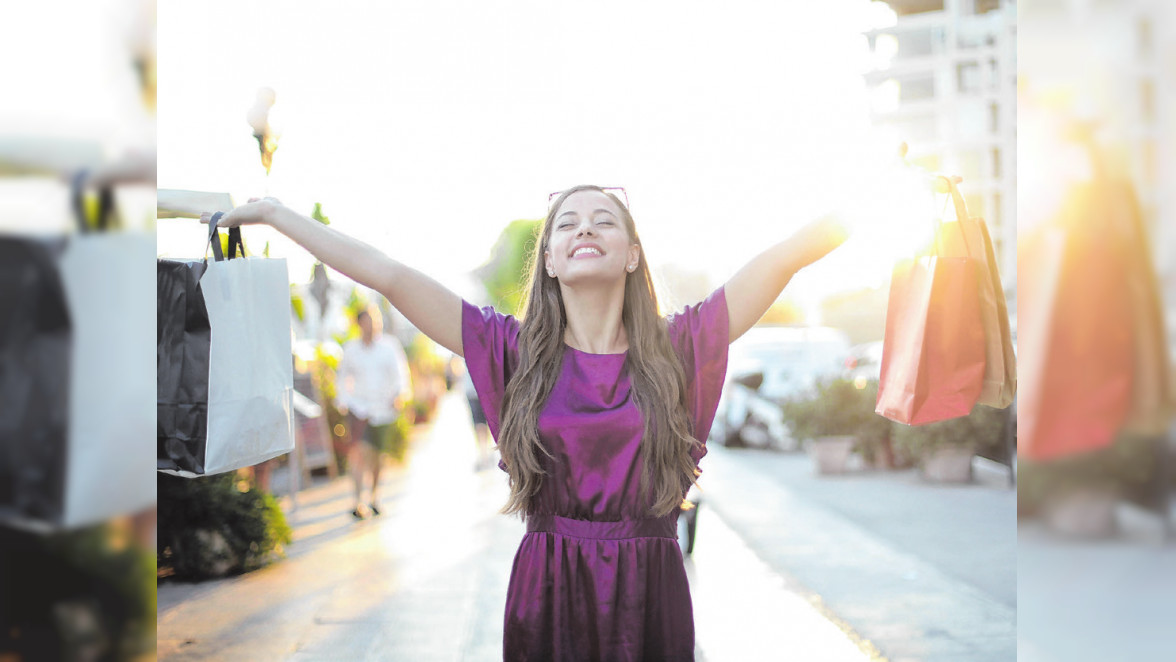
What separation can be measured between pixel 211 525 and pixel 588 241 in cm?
439

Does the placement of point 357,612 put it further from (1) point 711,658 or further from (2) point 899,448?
(2) point 899,448

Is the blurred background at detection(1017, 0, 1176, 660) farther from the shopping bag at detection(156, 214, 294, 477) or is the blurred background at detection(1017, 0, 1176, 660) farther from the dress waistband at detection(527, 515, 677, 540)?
the shopping bag at detection(156, 214, 294, 477)

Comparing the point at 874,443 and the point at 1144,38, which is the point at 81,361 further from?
the point at 874,443

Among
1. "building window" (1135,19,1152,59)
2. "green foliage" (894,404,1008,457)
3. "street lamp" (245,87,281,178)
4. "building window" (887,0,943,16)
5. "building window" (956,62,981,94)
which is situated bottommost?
"green foliage" (894,404,1008,457)

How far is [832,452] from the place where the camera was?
10375mm

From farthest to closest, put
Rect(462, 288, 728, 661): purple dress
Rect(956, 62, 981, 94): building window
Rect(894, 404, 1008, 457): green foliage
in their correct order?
Rect(956, 62, 981, 94): building window < Rect(894, 404, 1008, 457): green foliage < Rect(462, 288, 728, 661): purple dress

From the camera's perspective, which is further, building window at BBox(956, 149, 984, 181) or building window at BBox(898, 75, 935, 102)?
building window at BBox(898, 75, 935, 102)

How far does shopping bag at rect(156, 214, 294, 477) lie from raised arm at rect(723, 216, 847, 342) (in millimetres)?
1286

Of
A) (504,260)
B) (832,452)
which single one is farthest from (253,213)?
(504,260)

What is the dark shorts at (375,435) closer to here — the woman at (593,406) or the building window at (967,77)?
the woman at (593,406)

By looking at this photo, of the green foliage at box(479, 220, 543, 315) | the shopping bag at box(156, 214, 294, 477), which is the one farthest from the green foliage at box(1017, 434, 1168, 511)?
the green foliage at box(479, 220, 543, 315)

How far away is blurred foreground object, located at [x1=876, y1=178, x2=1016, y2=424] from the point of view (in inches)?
96.2

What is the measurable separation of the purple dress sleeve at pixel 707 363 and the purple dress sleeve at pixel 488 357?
Answer: 450 mm

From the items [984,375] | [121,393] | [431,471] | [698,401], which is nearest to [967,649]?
[984,375]
